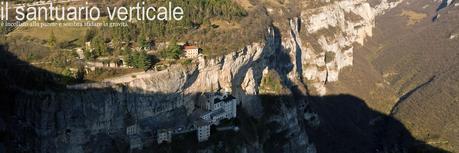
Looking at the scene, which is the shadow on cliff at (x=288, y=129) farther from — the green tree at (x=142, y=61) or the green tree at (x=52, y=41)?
the green tree at (x=52, y=41)

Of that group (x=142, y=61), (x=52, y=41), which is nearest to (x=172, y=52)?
(x=142, y=61)

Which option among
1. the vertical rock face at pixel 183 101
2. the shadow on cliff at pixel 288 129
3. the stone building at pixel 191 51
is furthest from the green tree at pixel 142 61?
the stone building at pixel 191 51

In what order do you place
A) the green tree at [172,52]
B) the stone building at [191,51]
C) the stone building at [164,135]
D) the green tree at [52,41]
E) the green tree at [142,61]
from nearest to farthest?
the green tree at [142,61] → the stone building at [164,135] → the green tree at [52,41] → the green tree at [172,52] → the stone building at [191,51]

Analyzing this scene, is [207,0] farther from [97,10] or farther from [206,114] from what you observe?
[206,114]

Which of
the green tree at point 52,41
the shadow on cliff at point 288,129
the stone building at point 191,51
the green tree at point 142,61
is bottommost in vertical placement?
the shadow on cliff at point 288,129

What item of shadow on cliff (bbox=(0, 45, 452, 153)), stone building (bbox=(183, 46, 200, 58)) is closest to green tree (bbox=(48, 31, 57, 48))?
shadow on cliff (bbox=(0, 45, 452, 153))

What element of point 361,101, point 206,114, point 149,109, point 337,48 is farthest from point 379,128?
point 149,109

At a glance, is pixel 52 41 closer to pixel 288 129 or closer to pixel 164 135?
pixel 164 135
